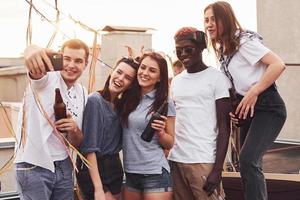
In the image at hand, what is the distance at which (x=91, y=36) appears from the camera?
7.70ft

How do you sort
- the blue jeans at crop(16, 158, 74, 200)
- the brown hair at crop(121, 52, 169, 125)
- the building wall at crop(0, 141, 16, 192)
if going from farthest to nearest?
the building wall at crop(0, 141, 16, 192) → the brown hair at crop(121, 52, 169, 125) → the blue jeans at crop(16, 158, 74, 200)

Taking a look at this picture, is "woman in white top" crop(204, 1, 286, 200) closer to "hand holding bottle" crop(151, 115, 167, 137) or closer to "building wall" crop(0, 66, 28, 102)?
"hand holding bottle" crop(151, 115, 167, 137)

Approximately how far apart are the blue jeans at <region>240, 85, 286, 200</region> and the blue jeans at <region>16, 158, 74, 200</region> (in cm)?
89

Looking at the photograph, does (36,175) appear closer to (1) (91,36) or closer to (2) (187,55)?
(1) (91,36)

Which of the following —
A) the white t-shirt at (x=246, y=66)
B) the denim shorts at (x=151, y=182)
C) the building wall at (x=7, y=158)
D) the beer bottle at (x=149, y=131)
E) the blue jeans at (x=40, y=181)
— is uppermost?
the white t-shirt at (x=246, y=66)

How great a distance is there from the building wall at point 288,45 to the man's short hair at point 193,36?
16.0 ft

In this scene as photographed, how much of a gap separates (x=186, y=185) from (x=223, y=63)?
0.64 metres

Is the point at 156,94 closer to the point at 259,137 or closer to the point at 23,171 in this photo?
the point at 259,137

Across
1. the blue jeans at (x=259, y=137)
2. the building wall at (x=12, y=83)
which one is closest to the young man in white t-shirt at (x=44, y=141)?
the blue jeans at (x=259, y=137)

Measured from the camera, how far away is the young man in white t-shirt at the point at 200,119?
8.16 feet

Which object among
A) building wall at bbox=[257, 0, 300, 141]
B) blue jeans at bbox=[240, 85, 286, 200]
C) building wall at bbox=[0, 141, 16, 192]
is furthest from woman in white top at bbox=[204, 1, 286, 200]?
building wall at bbox=[257, 0, 300, 141]

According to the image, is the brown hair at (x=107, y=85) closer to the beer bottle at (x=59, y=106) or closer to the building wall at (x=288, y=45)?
the beer bottle at (x=59, y=106)

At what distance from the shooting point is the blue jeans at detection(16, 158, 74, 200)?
216cm

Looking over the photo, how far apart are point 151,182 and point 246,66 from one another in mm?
721
